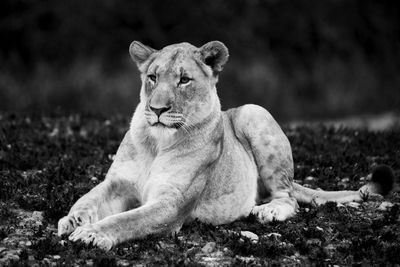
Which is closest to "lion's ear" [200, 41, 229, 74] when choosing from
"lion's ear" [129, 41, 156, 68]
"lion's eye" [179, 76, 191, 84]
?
"lion's eye" [179, 76, 191, 84]

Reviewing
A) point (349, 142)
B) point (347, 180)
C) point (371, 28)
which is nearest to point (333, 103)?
point (371, 28)

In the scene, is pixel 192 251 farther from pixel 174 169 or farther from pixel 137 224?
pixel 174 169

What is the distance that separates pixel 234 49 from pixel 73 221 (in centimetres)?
1651

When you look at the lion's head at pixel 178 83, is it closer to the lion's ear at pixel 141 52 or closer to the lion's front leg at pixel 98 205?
the lion's ear at pixel 141 52

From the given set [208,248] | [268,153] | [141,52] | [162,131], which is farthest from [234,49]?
[208,248]

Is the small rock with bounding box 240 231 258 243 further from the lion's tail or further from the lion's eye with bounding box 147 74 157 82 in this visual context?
the lion's eye with bounding box 147 74 157 82

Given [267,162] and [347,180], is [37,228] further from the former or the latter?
[347,180]

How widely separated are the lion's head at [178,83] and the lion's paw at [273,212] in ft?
3.82

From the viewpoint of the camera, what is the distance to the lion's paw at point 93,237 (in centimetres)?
614

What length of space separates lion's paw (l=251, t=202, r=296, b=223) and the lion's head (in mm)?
1163

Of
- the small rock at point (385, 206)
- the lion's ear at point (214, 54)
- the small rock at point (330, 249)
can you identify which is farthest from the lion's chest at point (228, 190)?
the small rock at point (385, 206)

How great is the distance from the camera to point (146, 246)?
6.34 meters

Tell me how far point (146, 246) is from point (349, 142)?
5678 mm

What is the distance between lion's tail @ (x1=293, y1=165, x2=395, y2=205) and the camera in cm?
784
